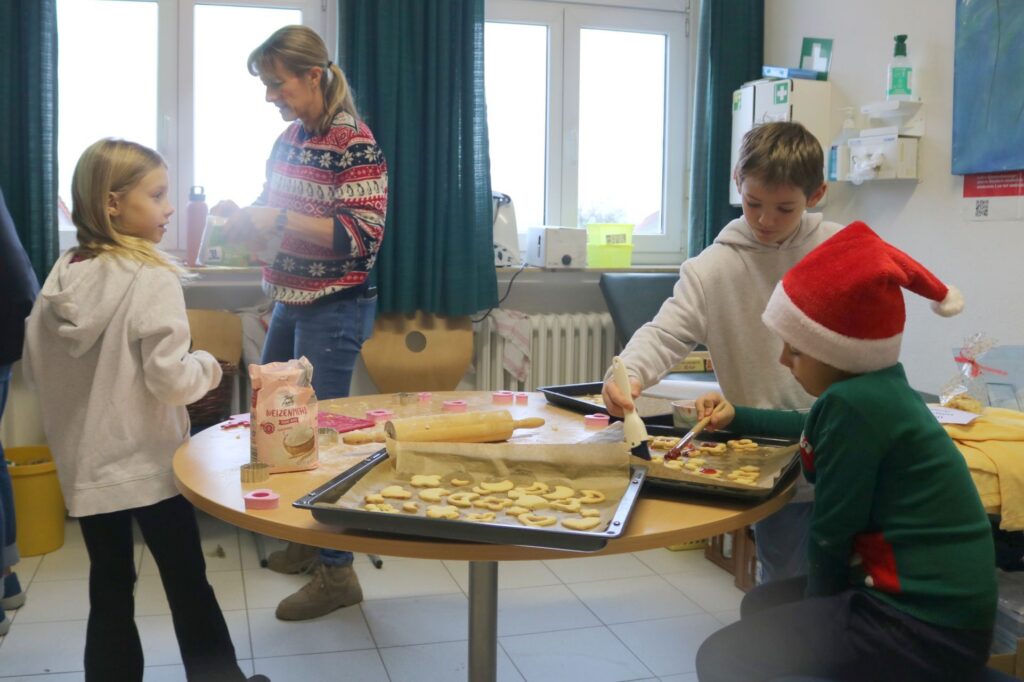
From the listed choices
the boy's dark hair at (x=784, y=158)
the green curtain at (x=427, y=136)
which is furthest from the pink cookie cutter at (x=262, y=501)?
the green curtain at (x=427, y=136)

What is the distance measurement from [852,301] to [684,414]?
457 millimetres

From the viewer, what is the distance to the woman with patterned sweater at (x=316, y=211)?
2.26 meters

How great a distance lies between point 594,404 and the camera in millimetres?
1849

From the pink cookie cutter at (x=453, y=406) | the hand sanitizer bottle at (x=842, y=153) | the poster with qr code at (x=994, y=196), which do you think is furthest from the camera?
the hand sanitizer bottle at (x=842, y=153)

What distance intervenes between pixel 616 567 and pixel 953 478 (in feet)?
6.36

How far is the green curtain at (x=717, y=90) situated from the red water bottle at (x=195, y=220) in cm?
192

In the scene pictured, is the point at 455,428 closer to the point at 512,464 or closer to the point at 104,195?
the point at 512,464

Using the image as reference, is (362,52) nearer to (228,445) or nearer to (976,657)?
(228,445)

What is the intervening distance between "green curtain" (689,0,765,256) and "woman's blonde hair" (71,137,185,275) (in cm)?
252

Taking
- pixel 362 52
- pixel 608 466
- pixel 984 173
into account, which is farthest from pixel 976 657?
pixel 362 52

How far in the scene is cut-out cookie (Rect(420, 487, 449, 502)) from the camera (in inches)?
51.1

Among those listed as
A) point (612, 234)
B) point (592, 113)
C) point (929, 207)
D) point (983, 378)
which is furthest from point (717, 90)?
point (983, 378)

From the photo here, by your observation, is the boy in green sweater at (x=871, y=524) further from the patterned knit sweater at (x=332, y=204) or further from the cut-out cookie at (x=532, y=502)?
the patterned knit sweater at (x=332, y=204)

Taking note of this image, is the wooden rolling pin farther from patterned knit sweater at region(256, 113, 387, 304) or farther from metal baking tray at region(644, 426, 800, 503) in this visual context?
patterned knit sweater at region(256, 113, 387, 304)
